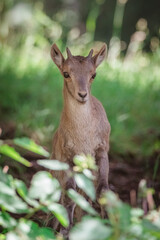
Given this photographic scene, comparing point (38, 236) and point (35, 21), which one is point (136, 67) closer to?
point (35, 21)

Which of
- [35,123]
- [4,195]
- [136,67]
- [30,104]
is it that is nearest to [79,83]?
[4,195]

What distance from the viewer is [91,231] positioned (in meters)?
2.14

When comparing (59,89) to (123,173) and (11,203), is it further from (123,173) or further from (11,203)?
(11,203)

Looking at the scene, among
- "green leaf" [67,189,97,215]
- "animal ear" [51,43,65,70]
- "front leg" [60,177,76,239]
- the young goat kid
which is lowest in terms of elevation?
"front leg" [60,177,76,239]

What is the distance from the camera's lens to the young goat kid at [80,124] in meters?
4.55

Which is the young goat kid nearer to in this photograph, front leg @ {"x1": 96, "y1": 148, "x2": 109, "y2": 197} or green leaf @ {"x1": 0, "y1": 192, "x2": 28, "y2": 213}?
front leg @ {"x1": 96, "y1": 148, "x2": 109, "y2": 197}

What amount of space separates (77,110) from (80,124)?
0.44 feet

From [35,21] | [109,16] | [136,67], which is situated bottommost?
[136,67]

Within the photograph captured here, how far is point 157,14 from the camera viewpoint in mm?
16688

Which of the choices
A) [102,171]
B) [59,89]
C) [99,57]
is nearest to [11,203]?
[102,171]

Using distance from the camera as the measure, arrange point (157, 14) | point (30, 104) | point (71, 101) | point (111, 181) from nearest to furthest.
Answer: point (71, 101) → point (111, 181) → point (30, 104) → point (157, 14)

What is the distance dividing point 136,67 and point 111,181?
174 inches

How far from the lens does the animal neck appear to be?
4.68m

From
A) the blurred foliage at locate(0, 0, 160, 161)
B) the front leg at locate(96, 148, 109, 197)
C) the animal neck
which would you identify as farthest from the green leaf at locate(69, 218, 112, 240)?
the blurred foliage at locate(0, 0, 160, 161)
